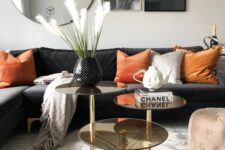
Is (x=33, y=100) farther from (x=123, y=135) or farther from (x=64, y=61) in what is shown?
(x=123, y=135)

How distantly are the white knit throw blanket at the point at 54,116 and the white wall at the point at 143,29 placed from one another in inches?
43.3

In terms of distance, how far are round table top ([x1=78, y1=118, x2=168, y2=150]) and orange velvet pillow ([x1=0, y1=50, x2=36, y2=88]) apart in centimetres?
141

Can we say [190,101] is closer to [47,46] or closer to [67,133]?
[67,133]

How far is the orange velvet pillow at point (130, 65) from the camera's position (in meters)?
3.18

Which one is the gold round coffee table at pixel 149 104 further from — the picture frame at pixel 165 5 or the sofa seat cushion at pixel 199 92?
the picture frame at pixel 165 5

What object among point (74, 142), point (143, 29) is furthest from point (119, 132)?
point (143, 29)

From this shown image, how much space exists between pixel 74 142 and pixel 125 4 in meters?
1.78

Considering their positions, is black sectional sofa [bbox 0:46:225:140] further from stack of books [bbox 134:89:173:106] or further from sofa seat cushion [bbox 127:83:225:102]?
stack of books [bbox 134:89:173:106]

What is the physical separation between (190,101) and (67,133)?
122 centimetres

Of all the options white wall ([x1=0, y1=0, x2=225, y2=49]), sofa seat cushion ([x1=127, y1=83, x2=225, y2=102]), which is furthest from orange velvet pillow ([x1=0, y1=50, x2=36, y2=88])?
sofa seat cushion ([x1=127, y1=83, x2=225, y2=102])

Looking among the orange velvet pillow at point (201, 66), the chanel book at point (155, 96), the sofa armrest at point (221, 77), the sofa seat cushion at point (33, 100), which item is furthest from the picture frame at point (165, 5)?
the chanel book at point (155, 96)

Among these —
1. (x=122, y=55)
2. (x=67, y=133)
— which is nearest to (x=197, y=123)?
(x=67, y=133)

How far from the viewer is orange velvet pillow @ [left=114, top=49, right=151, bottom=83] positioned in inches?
125

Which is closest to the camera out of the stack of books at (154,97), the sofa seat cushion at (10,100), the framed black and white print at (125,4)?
the stack of books at (154,97)
